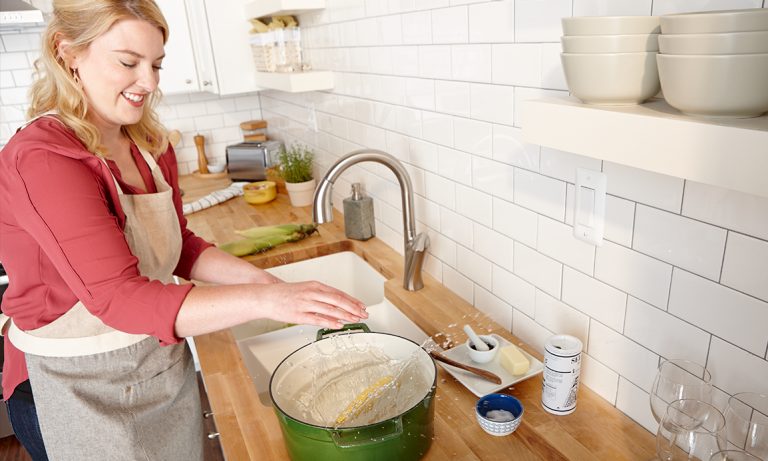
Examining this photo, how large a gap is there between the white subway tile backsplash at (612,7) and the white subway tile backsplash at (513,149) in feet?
0.85

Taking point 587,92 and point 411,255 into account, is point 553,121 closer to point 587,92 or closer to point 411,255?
point 587,92

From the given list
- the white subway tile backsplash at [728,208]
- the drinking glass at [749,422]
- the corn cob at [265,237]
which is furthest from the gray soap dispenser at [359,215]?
the drinking glass at [749,422]

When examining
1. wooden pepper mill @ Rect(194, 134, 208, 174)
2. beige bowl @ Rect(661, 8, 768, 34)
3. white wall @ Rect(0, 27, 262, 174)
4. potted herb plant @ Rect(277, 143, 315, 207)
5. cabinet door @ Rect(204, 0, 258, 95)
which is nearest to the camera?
beige bowl @ Rect(661, 8, 768, 34)

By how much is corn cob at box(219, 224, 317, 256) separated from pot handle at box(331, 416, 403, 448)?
1163 millimetres


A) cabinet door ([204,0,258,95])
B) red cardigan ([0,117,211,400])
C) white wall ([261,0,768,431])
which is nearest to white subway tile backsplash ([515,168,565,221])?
white wall ([261,0,768,431])

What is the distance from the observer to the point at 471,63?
1274 mm

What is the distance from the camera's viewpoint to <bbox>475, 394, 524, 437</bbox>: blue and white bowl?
3.41ft

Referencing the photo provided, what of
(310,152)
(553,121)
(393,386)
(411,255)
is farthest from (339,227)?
(553,121)

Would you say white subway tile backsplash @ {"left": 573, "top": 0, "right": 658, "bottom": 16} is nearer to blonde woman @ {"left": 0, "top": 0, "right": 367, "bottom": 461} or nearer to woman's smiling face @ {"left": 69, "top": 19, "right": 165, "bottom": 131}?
blonde woman @ {"left": 0, "top": 0, "right": 367, "bottom": 461}

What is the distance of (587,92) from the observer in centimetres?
73

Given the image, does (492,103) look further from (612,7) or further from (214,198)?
(214,198)

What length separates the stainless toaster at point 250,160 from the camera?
116 inches

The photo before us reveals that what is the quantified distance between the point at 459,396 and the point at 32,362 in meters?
0.91

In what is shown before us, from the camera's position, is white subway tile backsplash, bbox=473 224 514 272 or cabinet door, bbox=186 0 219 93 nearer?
white subway tile backsplash, bbox=473 224 514 272
